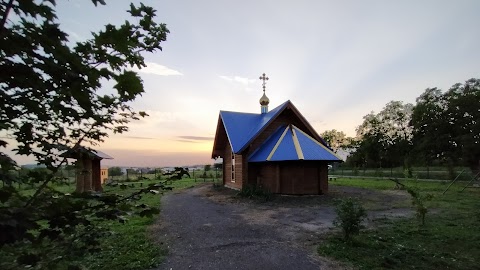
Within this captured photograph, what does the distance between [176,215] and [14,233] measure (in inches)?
471

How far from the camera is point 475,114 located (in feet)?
139

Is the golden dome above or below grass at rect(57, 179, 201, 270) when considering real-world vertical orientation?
above

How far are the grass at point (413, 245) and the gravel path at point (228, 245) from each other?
1047 mm

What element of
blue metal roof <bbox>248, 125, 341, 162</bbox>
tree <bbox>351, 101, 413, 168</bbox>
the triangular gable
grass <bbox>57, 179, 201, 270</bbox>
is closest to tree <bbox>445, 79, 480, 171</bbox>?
tree <bbox>351, 101, 413, 168</bbox>

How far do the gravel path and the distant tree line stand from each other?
28.9 meters

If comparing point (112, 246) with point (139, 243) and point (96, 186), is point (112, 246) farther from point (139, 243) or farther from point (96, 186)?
point (96, 186)

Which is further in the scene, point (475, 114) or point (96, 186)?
point (475, 114)

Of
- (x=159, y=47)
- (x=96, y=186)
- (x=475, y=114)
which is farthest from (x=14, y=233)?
(x=475, y=114)

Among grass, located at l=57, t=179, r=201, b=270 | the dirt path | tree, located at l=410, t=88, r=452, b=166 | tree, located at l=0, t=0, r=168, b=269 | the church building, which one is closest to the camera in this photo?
tree, located at l=0, t=0, r=168, b=269

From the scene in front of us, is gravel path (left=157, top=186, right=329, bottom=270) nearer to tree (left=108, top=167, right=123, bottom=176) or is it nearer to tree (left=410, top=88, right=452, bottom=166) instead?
tree (left=108, top=167, right=123, bottom=176)

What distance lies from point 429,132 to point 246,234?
4992 centimetres

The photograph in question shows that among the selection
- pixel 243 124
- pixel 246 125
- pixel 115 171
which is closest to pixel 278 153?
pixel 246 125

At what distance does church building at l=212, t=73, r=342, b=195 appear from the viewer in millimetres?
17812

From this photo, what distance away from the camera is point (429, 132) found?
4825 cm
